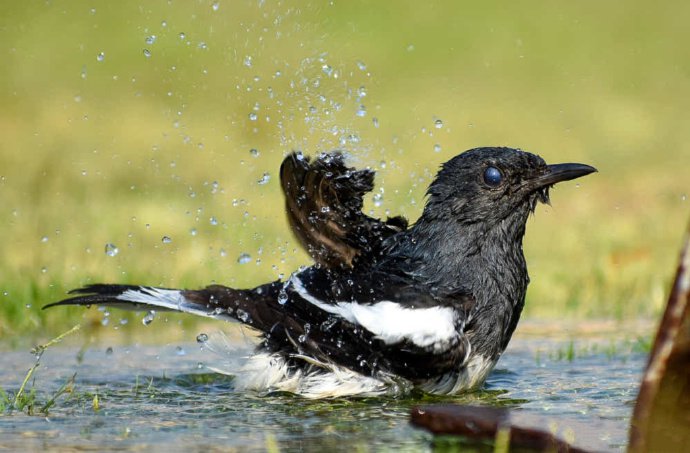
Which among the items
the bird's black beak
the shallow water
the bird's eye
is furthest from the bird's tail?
the bird's black beak

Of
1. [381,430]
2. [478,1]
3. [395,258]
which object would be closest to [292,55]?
[478,1]

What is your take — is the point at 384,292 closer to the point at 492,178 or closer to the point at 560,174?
the point at 492,178

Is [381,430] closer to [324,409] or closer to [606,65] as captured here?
[324,409]

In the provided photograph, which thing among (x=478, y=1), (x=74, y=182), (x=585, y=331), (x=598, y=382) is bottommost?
(x=598, y=382)

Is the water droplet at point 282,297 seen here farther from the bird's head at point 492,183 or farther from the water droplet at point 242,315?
the bird's head at point 492,183

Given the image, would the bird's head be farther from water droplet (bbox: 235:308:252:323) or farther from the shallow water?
water droplet (bbox: 235:308:252:323)
